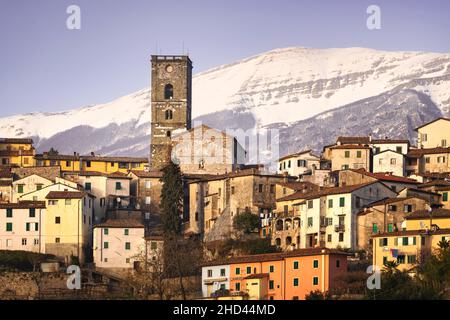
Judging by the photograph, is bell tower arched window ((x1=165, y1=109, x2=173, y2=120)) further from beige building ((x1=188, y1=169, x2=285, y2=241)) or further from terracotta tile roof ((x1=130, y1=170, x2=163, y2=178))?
beige building ((x1=188, y1=169, x2=285, y2=241))

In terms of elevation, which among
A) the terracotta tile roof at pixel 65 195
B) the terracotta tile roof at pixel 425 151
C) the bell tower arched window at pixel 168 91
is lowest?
the terracotta tile roof at pixel 65 195

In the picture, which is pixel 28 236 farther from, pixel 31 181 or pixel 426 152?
pixel 426 152

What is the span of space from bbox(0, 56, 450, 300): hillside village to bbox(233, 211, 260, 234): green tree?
0.10 metres

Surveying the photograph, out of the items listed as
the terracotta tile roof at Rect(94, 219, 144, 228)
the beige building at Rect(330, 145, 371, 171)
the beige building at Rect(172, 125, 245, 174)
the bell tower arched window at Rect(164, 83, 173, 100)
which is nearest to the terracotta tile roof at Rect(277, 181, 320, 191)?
the beige building at Rect(330, 145, 371, 171)

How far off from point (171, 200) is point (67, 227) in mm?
8289

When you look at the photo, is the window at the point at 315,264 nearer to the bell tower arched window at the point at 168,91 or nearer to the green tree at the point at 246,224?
the green tree at the point at 246,224

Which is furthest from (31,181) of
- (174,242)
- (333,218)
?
(333,218)

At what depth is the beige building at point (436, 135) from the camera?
407ft

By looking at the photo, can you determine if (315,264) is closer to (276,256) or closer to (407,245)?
(276,256)

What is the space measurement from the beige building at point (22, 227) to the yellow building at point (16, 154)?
74.7 ft

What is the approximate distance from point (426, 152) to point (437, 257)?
33.0 m

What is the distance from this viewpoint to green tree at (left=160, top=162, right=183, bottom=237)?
102875 millimetres

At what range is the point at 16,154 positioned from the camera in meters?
128

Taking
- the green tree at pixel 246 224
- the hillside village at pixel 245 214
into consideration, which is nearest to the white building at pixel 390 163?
A: the hillside village at pixel 245 214
